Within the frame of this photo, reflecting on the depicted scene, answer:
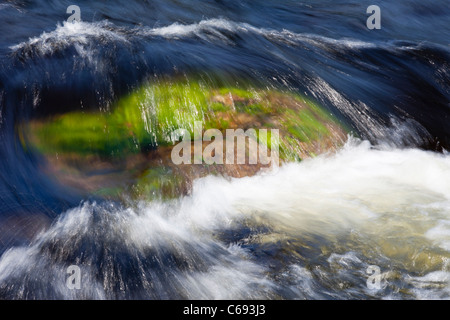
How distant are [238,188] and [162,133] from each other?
110 centimetres

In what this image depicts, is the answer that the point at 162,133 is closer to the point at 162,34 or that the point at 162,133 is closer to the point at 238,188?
the point at 238,188

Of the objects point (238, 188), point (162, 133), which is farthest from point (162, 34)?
point (238, 188)

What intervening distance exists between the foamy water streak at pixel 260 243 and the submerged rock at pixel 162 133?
0.27m

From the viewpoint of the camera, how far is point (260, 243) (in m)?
5.02

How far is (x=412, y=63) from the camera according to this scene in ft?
29.0

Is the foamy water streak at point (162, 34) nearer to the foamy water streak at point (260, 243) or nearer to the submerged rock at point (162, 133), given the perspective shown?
the submerged rock at point (162, 133)

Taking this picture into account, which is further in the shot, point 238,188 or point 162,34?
point 162,34

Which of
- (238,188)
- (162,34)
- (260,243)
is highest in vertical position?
(162,34)

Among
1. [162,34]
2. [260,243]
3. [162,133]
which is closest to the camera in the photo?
[260,243]

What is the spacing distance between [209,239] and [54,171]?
192 centimetres

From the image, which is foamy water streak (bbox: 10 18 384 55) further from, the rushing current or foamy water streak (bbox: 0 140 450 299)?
foamy water streak (bbox: 0 140 450 299)

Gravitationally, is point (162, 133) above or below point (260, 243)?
above
